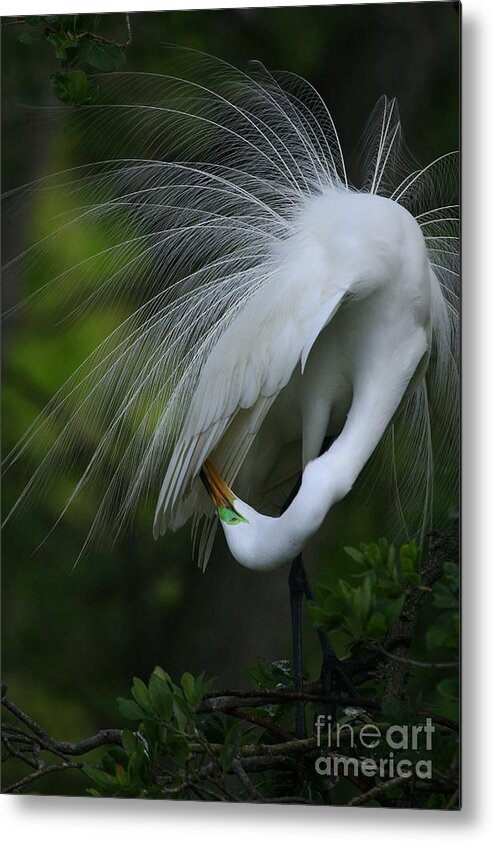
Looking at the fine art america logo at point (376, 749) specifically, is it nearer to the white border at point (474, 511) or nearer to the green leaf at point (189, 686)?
the white border at point (474, 511)

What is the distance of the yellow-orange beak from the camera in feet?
6.50

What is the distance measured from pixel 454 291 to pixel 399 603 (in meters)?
0.49

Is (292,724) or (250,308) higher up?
(250,308)

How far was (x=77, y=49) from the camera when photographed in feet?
6.92

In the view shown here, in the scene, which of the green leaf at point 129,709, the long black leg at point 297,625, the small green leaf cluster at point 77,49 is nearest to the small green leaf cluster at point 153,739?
the green leaf at point 129,709

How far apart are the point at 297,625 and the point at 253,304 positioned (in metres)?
0.52

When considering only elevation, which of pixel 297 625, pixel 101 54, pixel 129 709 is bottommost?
pixel 129 709

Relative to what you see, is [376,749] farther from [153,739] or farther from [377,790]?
[153,739]

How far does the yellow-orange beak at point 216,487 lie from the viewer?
1980 mm

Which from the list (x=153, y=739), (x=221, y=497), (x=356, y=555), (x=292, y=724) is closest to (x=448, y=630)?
(x=356, y=555)

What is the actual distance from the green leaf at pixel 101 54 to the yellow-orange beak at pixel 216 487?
681mm

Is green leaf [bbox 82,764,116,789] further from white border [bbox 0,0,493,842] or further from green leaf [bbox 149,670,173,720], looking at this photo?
white border [bbox 0,0,493,842]

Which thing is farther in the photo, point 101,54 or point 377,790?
point 101,54

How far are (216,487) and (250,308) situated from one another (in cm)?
29
